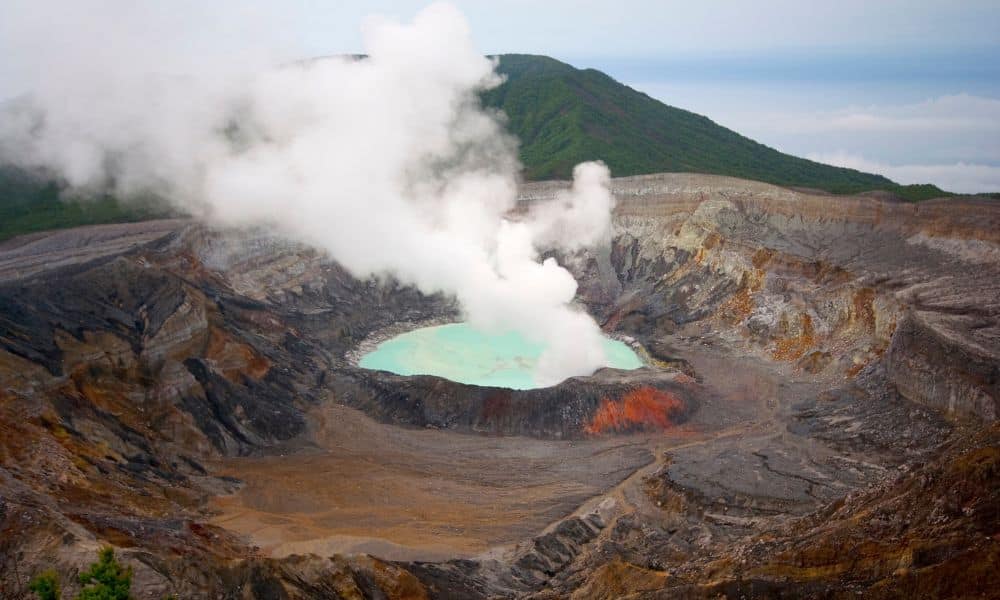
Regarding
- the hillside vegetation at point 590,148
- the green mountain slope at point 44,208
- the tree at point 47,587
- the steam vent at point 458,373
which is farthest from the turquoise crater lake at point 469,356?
the tree at point 47,587

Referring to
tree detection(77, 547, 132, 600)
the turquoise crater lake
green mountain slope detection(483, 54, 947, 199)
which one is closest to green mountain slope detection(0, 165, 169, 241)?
the turquoise crater lake

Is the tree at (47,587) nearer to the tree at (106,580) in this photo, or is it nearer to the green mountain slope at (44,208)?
the tree at (106,580)

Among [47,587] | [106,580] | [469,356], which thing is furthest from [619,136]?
[47,587]

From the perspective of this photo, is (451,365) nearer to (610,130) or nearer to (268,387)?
(268,387)

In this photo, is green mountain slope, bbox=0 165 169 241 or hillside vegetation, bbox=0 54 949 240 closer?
green mountain slope, bbox=0 165 169 241

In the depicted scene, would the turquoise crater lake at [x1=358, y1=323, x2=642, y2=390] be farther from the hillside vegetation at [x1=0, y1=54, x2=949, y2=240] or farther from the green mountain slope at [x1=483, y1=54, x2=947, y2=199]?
the green mountain slope at [x1=483, y1=54, x2=947, y2=199]

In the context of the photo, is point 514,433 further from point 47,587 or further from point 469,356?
point 47,587
